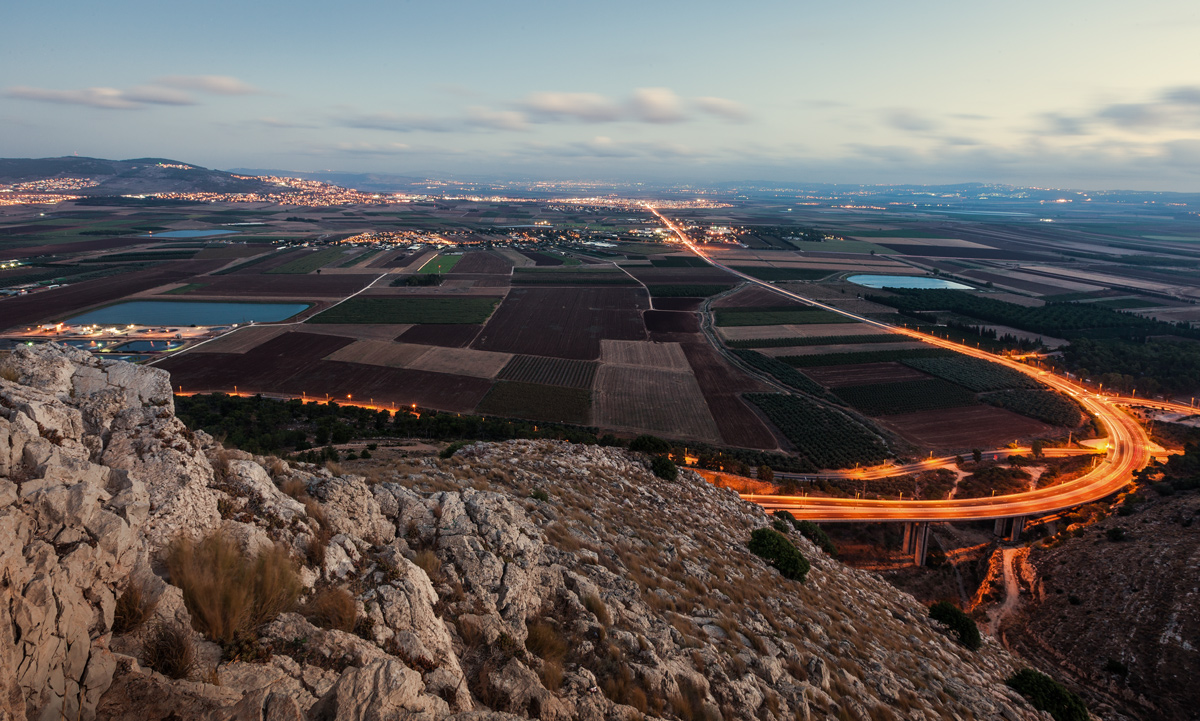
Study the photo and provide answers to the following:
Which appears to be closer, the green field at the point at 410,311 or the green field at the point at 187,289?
the green field at the point at 410,311

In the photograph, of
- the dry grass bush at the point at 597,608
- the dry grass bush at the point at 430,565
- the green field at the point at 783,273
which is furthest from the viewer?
the green field at the point at 783,273

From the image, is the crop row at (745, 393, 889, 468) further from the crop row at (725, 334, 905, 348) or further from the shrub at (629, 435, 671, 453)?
the crop row at (725, 334, 905, 348)

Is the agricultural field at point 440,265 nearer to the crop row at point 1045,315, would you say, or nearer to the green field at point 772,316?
the green field at point 772,316

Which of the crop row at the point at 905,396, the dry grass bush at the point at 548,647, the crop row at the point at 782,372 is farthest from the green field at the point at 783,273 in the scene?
the dry grass bush at the point at 548,647

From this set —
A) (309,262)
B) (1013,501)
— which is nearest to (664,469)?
(1013,501)

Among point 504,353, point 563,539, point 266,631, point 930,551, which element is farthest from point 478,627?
point 504,353

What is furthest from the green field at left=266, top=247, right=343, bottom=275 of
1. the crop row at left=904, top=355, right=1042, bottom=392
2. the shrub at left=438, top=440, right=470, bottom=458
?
the crop row at left=904, top=355, right=1042, bottom=392
